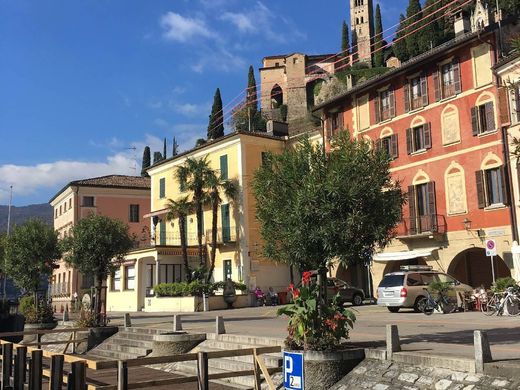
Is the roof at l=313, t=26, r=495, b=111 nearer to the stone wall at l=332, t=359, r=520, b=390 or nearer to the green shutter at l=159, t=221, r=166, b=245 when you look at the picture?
the green shutter at l=159, t=221, r=166, b=245

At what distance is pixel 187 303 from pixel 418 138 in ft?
55.7

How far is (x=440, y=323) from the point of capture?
57.5 feet

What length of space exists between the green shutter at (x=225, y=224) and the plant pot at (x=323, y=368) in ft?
96.8

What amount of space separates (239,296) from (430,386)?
27765 mm

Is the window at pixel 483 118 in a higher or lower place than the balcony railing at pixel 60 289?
higher

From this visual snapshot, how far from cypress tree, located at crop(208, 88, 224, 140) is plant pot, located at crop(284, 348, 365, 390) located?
269 feet

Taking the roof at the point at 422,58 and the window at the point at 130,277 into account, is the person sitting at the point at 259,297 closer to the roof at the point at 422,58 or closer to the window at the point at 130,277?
the window at the point at 130,277

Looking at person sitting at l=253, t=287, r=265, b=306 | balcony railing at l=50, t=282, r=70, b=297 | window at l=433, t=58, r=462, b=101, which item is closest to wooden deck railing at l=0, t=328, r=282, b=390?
window at l=433, t=58, r=462, b=101

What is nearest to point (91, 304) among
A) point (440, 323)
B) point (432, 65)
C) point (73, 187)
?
point (440, 323)

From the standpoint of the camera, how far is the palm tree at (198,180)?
39750 mm

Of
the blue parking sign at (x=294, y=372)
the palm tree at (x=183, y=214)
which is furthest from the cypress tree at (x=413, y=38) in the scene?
the blue parking sign at (x=294, y=372)

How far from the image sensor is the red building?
92.0 ft

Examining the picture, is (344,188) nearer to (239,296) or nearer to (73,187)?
(239,296)

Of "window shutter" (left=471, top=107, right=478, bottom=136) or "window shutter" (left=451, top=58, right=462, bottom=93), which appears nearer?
"window shutter" (left=471, top=107, right=478, bottom=136)
